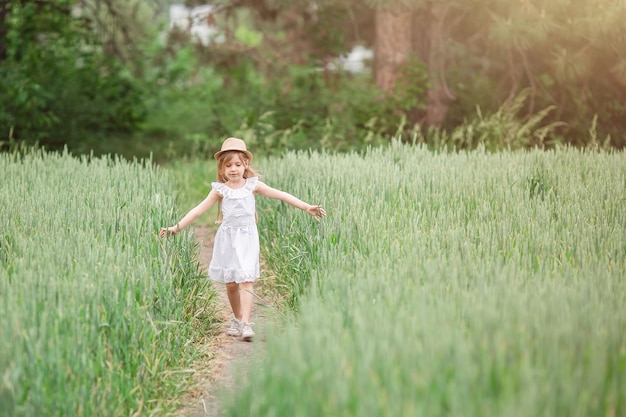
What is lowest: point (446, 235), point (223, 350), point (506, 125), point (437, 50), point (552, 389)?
point (223, 350)

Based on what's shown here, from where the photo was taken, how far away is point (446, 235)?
5.07 m

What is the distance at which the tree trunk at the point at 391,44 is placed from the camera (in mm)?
12672

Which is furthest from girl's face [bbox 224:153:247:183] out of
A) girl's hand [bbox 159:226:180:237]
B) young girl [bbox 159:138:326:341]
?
girl's hand [bbox 159:226:180:237]

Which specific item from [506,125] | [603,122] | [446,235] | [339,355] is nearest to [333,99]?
[506,125]

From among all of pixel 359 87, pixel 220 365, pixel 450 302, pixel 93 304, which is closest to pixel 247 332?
pixel 220 365

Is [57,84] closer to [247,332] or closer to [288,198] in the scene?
[288,198]

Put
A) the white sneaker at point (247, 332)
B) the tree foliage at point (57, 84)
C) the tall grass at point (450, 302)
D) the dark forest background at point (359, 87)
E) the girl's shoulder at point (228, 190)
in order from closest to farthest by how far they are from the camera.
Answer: the tall grass at point (450, 302)
the white sneaker at point (247, 332)
the girl's shoulder at point (228, 190)
the dark forest background at point (359, 87)
the tree foliage at point (57, 84)

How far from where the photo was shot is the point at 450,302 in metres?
3.66

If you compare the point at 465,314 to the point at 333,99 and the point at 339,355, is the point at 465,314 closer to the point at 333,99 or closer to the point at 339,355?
the point at 339,355

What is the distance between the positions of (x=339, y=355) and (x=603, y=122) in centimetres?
1080

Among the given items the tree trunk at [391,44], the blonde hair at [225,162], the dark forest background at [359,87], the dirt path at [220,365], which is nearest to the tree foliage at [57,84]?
the dark forest background at [359,87]

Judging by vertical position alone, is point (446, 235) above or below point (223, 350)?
above

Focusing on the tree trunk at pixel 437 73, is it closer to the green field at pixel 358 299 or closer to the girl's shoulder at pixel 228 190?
the green field at pixel 358 299

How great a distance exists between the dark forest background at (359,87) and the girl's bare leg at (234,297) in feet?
19.4
